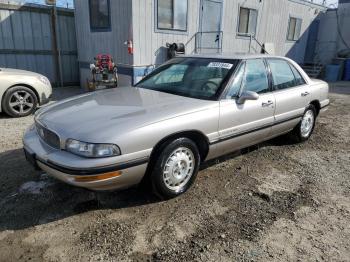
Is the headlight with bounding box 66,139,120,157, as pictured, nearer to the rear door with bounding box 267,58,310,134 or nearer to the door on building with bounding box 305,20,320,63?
the rear door with bounding box 267,58,310,134

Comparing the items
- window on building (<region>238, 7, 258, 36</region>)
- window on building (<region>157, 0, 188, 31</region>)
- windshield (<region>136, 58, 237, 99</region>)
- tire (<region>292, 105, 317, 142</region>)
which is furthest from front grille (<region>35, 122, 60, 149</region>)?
window on building (<region>238, 7, 258, 36</region>)

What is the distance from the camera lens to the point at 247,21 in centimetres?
1142

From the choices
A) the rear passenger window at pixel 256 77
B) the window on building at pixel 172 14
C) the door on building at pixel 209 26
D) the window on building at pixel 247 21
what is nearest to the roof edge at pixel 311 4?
the window on building at pixel 247 21

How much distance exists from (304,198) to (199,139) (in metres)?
1.38

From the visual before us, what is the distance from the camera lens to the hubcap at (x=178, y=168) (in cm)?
330

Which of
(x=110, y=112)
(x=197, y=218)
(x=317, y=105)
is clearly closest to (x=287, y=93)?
(x=317, y=105)

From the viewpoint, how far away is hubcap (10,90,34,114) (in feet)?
21.4

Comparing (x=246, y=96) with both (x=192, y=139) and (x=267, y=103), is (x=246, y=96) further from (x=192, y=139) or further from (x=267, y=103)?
(x=192, y=139)

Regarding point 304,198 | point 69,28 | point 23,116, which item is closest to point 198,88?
point 304,198

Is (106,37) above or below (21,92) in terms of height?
above

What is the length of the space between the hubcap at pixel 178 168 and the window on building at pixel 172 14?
610 centimetres

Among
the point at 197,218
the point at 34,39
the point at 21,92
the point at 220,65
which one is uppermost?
the point at 34,39

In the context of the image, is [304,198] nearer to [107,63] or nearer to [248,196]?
[248,196]

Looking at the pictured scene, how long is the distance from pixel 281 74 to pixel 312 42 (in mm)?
14456
